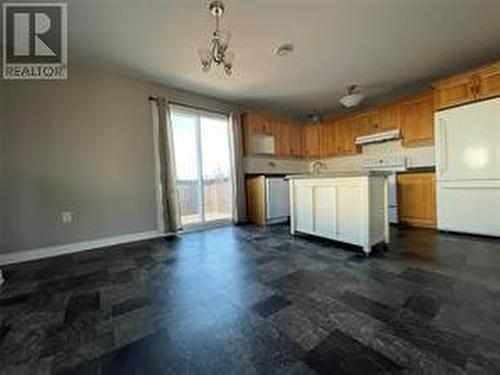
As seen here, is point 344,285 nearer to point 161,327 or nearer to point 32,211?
point 161,327

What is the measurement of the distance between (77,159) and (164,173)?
3.78 ft

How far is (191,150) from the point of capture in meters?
4.50

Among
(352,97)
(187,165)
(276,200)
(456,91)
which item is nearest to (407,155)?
(456,91)

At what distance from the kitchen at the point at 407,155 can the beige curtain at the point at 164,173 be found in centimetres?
171

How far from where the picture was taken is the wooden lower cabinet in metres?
4.02

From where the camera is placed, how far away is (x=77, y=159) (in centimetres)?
331

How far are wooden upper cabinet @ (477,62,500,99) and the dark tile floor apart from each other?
2110 millimetres

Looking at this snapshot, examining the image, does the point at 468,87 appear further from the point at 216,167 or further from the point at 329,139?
the point at 216,167

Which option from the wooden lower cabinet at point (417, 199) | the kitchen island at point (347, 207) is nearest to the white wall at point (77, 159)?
the kitchen island at point (347, 207)

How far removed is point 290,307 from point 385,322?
0.56 m

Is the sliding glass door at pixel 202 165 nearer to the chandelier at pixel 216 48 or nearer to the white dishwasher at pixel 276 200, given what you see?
the white dishwasher at pixel 276 200

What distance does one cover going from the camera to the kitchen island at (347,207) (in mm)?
2689

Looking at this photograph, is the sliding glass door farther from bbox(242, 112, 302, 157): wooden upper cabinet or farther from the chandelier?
the chandelier

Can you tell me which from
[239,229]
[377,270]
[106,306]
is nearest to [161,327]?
[106,306]
